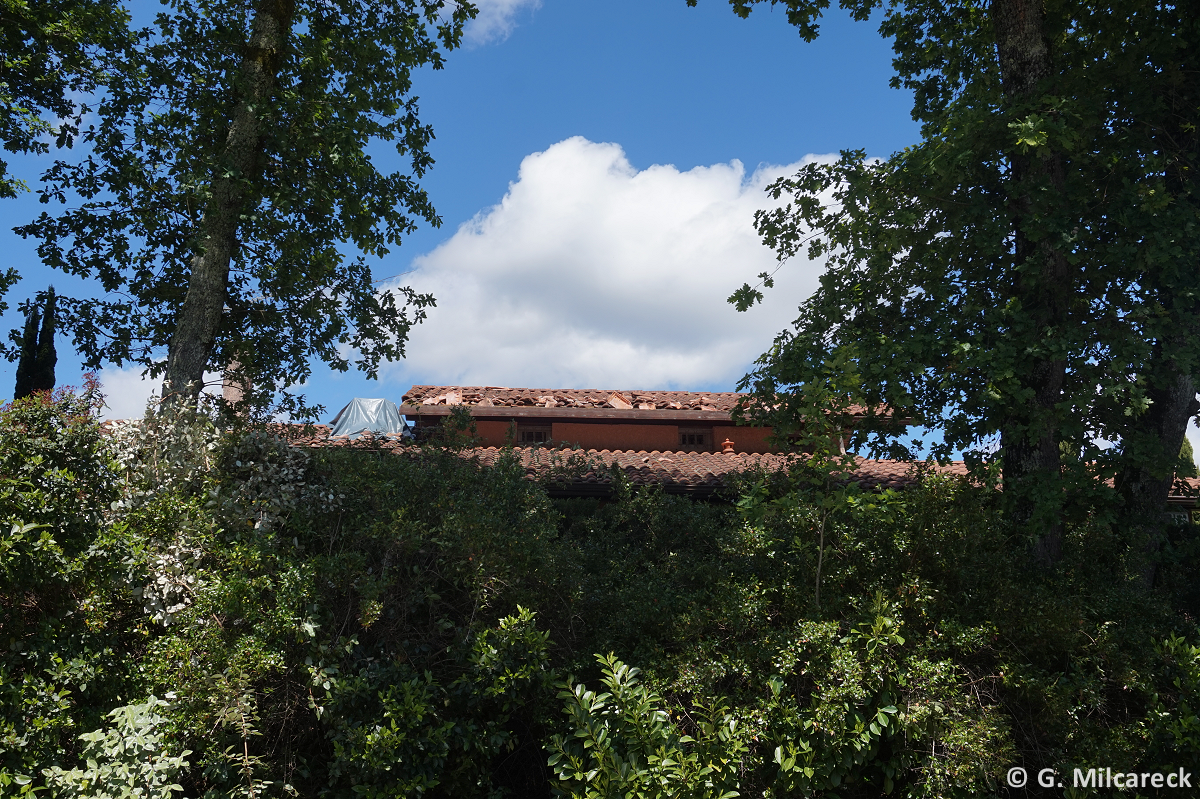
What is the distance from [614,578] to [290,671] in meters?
2.99

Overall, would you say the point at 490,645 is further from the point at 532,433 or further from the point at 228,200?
the point at 532,433

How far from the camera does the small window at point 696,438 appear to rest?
15.3 metres

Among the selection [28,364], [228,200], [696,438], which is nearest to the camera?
[228,200]

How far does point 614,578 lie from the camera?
7.53 metres

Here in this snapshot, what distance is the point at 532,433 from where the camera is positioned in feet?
49.7

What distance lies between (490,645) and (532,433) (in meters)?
9.53

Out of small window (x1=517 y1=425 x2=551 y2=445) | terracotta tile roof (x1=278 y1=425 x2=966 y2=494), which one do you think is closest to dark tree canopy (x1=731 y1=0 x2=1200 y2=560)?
terracotta tile roof (x1=278 y1=425 x2=966 y2=494)

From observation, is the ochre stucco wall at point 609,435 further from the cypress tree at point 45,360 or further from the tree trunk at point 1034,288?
the cypress tree at point 45,360

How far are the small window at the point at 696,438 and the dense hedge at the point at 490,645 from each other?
808 cm

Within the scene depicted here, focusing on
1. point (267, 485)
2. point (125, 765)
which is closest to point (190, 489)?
point (267, 485)

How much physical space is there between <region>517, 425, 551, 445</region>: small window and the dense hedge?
776cm

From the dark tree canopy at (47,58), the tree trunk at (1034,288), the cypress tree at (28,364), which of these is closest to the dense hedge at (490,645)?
the tree trunk at (1034,288)

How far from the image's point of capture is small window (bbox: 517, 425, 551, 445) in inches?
593

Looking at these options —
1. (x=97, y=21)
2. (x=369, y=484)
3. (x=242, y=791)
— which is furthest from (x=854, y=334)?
(x=97, y=21)
